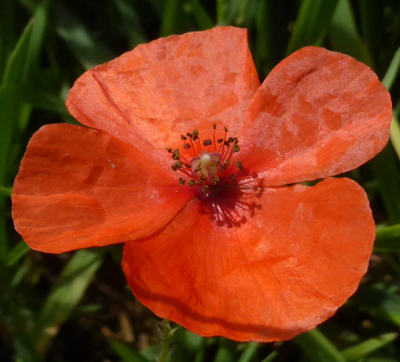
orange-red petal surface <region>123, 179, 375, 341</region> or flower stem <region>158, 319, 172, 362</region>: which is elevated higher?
orange-red petal surface <region>123, 179, 375, 341</region>

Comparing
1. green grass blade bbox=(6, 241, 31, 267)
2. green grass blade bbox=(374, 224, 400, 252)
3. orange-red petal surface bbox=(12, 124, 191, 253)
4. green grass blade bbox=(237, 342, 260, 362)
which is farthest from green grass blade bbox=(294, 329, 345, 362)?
green grass blade bbox=(6, 241, 31, 267)

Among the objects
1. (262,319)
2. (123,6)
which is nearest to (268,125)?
(262,319)

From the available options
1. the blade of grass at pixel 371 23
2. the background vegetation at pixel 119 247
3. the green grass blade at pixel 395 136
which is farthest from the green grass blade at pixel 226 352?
the blade of grass at pixel 371 23

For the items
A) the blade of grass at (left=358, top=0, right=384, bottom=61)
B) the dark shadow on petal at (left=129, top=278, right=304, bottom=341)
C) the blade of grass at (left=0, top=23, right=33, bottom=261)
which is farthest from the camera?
the blade of grass at (left=358, top=0, right=384, bottom=61)

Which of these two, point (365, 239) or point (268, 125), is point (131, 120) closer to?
point (268, 125)

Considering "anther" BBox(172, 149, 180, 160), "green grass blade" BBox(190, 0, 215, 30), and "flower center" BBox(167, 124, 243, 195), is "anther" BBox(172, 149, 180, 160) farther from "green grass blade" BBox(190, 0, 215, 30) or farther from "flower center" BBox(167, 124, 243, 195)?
"green grass blade" BBox(190, 0, 215, 30)

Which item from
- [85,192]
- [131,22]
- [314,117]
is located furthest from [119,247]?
[131,22]
